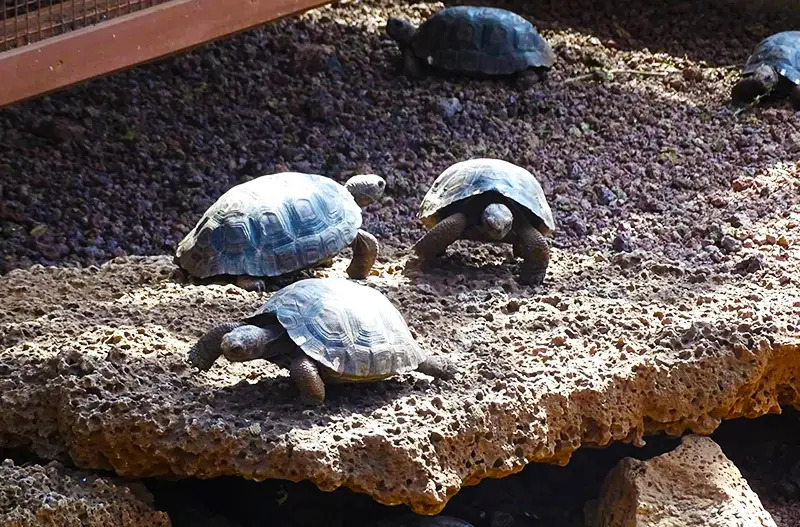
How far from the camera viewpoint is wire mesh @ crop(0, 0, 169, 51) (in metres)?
4.39

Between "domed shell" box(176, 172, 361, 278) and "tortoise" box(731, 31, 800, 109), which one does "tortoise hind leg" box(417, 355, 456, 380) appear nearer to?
"domed shell" box(176, 172, 361, 278)

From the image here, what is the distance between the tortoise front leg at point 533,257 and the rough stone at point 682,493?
939mm

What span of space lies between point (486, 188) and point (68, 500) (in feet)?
7.03

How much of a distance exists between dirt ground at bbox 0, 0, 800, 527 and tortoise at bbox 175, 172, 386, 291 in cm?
43

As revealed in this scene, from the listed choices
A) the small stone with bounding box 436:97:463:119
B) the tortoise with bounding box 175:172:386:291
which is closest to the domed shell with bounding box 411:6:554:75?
the small stone with bounding box 436:97:463:119

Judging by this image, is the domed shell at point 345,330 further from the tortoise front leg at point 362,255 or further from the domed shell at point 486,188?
the domed shell at point 486,188

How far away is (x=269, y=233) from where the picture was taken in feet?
14.2

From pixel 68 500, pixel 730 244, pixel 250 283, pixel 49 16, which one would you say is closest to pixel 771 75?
pixel 730 244

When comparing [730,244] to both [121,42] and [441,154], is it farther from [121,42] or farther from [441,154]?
[121,42]

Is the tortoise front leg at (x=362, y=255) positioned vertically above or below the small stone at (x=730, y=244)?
above

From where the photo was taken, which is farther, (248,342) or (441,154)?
(441,154)

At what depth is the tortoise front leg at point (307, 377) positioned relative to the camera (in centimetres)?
319

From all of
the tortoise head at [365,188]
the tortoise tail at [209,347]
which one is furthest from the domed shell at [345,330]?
the tortoise head at [365,188]

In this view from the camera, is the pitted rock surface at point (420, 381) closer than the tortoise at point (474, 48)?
Yes
